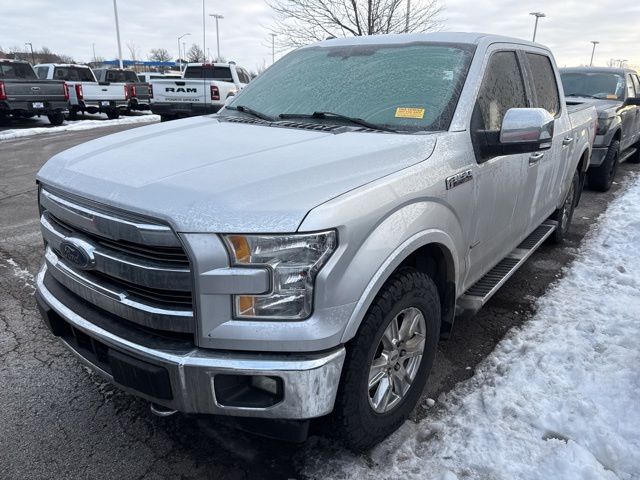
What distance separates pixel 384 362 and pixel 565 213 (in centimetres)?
396

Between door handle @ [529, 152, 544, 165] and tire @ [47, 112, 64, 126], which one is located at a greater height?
door handle @ [529, 152, 544, 165]

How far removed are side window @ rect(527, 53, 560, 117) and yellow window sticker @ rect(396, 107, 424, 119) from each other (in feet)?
4.85

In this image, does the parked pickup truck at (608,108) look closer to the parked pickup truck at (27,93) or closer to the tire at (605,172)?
the tire at (605,172)

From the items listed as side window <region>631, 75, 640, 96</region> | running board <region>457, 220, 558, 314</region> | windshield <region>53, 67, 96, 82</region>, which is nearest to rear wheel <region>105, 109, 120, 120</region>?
windshield <region>53, 67, 96, 82</region>

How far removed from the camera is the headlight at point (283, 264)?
71.1 inches

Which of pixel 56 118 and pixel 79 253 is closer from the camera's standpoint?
pixel 79 253

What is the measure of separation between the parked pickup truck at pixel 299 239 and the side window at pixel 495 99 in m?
0.02

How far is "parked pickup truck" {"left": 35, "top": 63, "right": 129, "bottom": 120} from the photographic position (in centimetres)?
1820

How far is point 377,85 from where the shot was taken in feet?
9.90

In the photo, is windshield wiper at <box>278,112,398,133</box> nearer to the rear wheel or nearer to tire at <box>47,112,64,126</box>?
tire at <box>47,112,64,126</box>

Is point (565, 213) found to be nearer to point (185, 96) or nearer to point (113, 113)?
point (185, 96)

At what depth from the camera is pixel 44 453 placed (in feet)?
7.93

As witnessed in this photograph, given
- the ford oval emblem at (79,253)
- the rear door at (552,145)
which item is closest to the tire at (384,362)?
the ford oval emblem at (79,253)

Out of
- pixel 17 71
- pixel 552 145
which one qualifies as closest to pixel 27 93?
pixel 17 71
